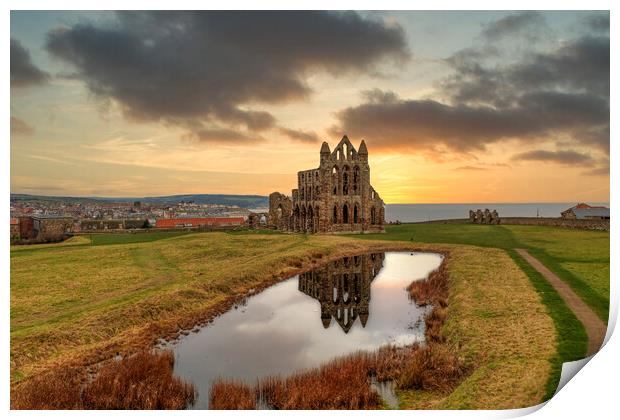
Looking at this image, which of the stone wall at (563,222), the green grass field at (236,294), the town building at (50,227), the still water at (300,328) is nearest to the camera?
the green grass field at (236,294)

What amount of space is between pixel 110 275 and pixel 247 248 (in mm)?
15677

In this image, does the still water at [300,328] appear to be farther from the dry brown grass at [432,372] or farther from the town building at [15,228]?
the town building at [15,228]

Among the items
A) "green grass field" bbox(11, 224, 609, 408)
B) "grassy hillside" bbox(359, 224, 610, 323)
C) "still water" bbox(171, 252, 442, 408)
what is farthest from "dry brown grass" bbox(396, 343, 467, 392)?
"grassy hillside" bbox(359, 224, 610, 323)

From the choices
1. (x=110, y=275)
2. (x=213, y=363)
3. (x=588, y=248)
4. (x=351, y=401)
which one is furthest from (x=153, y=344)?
(x=588, y=248)

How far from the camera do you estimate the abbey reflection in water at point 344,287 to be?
68.2 ft

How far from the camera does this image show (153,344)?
635 inches

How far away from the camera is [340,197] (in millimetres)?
60219

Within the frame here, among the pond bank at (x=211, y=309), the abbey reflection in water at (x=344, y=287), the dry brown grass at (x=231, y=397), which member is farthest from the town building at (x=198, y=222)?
the dry brown grass at (x=231, y=397)

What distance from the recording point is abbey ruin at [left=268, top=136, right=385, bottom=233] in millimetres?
58812

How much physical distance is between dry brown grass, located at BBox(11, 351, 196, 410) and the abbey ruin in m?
45.4

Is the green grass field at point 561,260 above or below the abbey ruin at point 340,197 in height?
below

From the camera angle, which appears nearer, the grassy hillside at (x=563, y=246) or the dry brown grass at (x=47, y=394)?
the dry brown grass at (x=47, y=394)

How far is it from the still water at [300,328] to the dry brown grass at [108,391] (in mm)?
687
